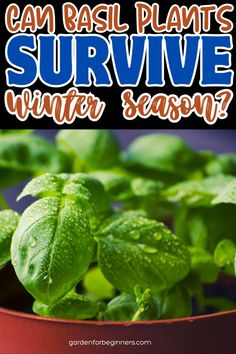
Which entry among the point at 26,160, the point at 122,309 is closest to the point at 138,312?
the point at 122,309

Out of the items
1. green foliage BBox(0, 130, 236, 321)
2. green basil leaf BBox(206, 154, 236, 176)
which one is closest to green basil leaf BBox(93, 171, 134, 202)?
green foliage BBox(0, 130, 236, 321)

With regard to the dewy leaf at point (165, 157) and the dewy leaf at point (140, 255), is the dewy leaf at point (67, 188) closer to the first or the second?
the dewy leaf at point (140, 255)

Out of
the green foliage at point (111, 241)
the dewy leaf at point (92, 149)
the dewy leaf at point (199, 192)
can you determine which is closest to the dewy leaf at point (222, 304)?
the green foliage at point (111, 241)

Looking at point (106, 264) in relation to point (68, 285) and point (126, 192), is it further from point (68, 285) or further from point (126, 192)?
point (126, 192)

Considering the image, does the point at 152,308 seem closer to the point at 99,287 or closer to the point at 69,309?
the point at 69,309

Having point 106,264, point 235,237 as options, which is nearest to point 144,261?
point 106,264
